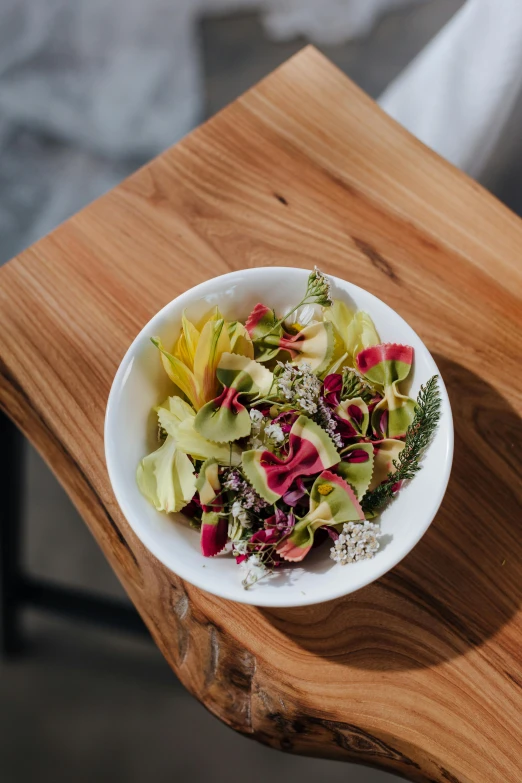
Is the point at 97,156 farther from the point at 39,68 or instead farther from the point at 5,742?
the point at 5,742

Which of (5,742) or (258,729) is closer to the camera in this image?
(258,729)

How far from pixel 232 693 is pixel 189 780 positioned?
60 cm

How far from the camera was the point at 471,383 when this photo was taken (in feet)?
1.98

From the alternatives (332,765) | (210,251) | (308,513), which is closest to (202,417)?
(308,513)

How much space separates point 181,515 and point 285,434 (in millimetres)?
100

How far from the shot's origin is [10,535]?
111 centimetres

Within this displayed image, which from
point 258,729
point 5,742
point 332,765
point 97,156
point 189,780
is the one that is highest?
point 258,729

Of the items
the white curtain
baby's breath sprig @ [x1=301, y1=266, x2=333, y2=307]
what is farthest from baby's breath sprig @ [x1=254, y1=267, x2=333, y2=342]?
the white curtain

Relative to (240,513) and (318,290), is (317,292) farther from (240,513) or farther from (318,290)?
(240,513)

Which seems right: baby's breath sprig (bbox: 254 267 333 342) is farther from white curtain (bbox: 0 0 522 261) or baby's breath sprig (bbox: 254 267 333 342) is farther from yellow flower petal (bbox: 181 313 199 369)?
white curtain (bbox: 0 0 522 261)

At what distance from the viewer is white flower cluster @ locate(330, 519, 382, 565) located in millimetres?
448

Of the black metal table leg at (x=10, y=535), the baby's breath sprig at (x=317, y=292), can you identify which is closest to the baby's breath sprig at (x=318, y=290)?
the baby's breath sprig at (x=317, y=292)

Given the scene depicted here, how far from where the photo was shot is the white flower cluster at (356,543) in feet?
1.47

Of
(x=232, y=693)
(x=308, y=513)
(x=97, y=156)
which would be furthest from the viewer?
(x=97, y=156)
